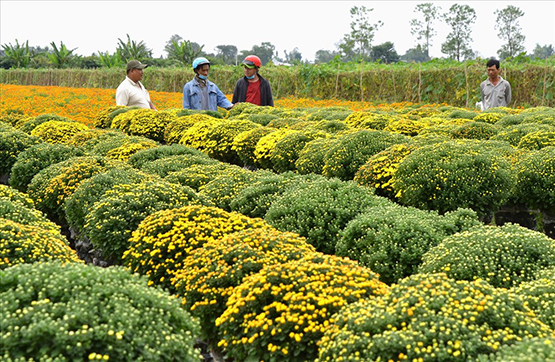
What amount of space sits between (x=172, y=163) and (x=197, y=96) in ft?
20.1

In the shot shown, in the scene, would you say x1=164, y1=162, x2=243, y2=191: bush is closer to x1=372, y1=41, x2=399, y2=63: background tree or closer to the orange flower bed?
the orange flower bed

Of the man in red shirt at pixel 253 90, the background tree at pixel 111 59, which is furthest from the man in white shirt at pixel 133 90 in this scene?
the background tree at pixel 111 59

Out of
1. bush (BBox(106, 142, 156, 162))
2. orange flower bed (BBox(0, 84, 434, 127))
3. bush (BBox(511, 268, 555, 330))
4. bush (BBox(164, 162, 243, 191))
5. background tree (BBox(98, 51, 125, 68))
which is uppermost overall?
background tree (BBox(98, 51, 125, 68))

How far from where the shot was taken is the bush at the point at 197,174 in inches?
325

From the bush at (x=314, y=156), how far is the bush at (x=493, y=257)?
13.9 feet

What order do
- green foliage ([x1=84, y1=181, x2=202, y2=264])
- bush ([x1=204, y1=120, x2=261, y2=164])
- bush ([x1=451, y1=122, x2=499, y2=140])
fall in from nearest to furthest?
green foliage ([x1=84, y1=181, x2=202, y2=264]) < bush ([x1=451, y1=122, x2=499, y2=140]) < bush ([x1=204, y1=120, x2=261, y2=164])

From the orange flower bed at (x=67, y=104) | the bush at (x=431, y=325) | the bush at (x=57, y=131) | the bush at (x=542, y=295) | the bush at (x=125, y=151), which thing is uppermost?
the orange flower bed at (x=67, y=104)

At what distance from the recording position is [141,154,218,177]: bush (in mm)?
8961

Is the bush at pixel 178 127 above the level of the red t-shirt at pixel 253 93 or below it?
below

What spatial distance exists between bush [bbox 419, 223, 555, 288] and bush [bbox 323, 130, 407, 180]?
3.71 meters

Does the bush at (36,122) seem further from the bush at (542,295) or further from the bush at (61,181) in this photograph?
the bush at (542,295)

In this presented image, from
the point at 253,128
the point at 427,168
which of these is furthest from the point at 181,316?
the point at 253,128

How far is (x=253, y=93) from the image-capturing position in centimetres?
1608

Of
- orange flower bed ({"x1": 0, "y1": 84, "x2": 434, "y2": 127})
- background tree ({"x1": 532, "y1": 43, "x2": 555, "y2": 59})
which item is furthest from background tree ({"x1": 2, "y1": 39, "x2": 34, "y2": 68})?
background tree ({"x1": 532, "y1": 43, "x2": 555, "y2": 59})
